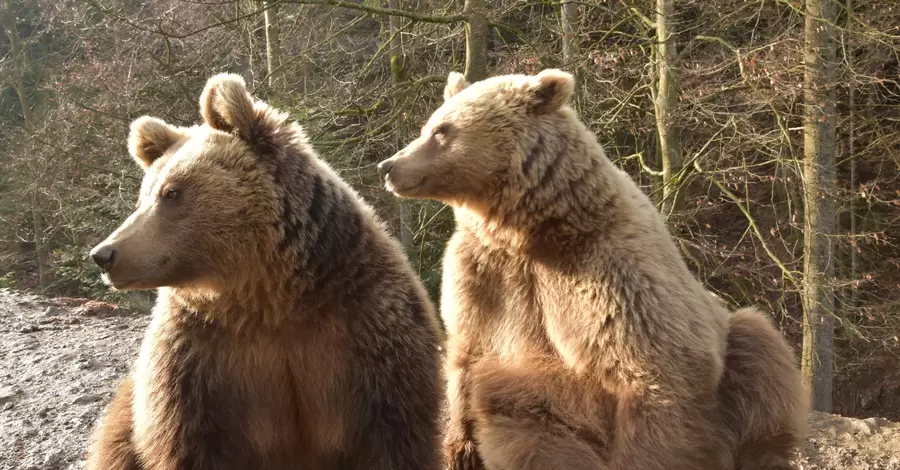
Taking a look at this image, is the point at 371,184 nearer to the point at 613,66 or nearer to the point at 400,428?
the point at 613,66

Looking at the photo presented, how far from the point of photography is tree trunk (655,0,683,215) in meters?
7.25

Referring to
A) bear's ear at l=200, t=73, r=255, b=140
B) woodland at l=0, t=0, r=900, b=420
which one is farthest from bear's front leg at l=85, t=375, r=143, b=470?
woodland at l=0, t=0, r=900, b=420

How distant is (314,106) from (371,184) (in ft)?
4.98

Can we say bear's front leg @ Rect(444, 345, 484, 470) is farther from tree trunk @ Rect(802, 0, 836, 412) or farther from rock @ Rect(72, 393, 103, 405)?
tree trunk @ Rect(802, 0, 836, 412)

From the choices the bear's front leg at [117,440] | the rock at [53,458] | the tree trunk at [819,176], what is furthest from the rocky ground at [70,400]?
the tree trunk at [819,176]

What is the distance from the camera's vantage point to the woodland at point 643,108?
7.30m

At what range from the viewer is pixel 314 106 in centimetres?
811

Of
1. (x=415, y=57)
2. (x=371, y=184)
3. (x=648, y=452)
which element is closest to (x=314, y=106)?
(x=371, y=184)

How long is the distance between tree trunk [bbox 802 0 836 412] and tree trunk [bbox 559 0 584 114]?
206 centimetres

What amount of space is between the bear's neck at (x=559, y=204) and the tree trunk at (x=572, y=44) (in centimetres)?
448

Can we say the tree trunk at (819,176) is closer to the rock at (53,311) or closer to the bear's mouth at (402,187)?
the bear's mouth at (402,187)

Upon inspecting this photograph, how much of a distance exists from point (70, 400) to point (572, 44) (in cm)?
553

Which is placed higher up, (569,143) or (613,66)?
(613,66)

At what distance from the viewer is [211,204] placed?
9.16 ft
